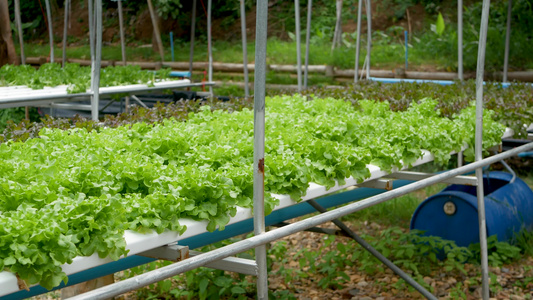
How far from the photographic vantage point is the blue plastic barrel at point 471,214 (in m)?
6.37

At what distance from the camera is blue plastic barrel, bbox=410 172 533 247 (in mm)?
6367

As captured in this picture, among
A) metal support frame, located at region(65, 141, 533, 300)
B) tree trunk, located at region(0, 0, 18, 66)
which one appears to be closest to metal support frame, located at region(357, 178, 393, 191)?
metal support frame, located at region(65, 141, 533, 300)

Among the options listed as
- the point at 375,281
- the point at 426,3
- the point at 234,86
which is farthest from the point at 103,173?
the point at 426,3

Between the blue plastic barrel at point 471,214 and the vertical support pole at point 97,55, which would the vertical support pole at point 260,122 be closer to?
the vertical support pole at point 97,55

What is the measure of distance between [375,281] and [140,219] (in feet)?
12.5

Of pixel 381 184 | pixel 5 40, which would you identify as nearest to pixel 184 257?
pixel 381 184

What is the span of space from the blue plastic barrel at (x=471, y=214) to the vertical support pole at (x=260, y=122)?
3811mm

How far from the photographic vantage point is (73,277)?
295 cm

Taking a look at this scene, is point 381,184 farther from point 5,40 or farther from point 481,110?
point 5,40

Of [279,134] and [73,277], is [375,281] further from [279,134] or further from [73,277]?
[73,277]

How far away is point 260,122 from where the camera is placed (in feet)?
9.15

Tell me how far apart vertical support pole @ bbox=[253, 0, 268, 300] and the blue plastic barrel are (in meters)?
3.81

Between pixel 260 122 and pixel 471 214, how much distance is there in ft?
13.8

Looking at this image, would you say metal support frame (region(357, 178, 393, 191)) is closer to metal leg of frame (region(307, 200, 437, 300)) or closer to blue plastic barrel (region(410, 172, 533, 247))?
metal leg of frame (region(307, 200, 437, 300))
